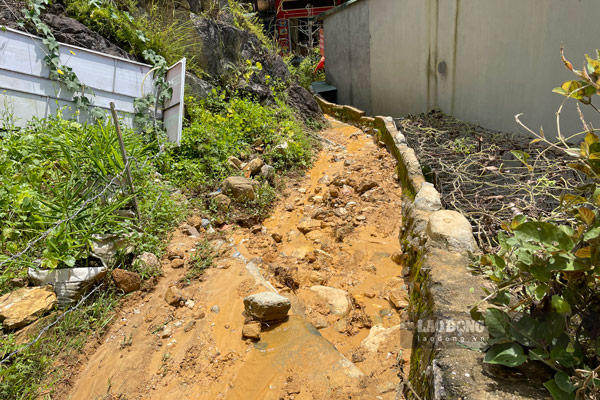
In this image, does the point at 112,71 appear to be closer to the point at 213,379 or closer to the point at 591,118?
the point at 213,379

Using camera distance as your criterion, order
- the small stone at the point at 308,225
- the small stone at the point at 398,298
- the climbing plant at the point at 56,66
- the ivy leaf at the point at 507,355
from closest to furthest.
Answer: the ivy leaf at the point at 507,355
the small stone at the point at 398,298
the small stone at the point at 308,225
the climbing plant at the point at 56,66

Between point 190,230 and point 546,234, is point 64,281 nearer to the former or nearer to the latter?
point 190,230

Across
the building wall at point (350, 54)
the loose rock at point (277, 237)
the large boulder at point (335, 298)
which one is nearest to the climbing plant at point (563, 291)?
the large boulder at point (335, 298)

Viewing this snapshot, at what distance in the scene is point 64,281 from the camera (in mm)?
2838

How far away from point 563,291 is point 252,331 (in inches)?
70.2

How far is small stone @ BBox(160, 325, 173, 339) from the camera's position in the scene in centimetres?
270

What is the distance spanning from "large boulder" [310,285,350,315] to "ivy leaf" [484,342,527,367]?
1.56 meters

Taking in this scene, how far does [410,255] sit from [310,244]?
1.06 m

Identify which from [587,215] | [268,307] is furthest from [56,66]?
[587,215]

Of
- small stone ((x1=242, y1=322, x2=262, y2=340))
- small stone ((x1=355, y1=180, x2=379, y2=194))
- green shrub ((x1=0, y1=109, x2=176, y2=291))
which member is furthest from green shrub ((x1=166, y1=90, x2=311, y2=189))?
small stone ((x1=242, y1=322, x2=262, y2=340))

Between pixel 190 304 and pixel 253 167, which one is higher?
pixel 253 167

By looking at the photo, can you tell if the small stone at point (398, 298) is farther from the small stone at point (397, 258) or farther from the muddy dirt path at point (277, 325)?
the small stone at point (397, 258)

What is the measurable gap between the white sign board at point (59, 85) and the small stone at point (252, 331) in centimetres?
329

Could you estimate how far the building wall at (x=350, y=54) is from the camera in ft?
33.1
